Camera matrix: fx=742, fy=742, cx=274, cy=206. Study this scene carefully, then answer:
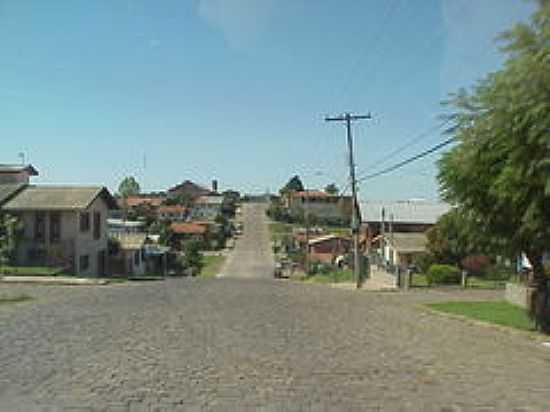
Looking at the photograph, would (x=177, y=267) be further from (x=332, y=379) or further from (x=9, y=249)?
(x=332, y=379)

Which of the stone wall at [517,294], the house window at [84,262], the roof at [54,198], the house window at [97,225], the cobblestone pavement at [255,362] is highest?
the roof at [54,198]

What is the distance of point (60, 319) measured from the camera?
60.7 feet

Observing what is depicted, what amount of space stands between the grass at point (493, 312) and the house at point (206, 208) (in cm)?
12691

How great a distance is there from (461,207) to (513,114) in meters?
5.18

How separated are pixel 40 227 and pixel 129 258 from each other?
13.1 metres

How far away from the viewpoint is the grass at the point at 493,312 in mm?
21031

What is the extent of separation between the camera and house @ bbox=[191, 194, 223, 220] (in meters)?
158

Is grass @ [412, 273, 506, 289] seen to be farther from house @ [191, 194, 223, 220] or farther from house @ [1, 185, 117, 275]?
house @ [191, 194, 223, 220]

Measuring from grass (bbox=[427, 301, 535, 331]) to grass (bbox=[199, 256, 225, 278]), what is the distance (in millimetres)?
39682

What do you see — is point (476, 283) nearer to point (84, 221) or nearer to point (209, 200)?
point (84, 221)

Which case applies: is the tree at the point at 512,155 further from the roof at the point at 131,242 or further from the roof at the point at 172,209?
the roof at the point at 172,209

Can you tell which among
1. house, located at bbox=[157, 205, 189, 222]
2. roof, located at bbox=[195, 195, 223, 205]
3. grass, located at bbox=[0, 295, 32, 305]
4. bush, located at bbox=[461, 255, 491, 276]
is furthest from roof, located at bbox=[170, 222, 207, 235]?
grass, located at bbox=[0, 295, 32, 305]

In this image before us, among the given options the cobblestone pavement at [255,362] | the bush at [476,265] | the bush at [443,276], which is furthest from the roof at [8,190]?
the bush at [476,265]

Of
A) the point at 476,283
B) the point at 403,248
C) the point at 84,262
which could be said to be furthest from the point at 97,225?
the point at 403,248
